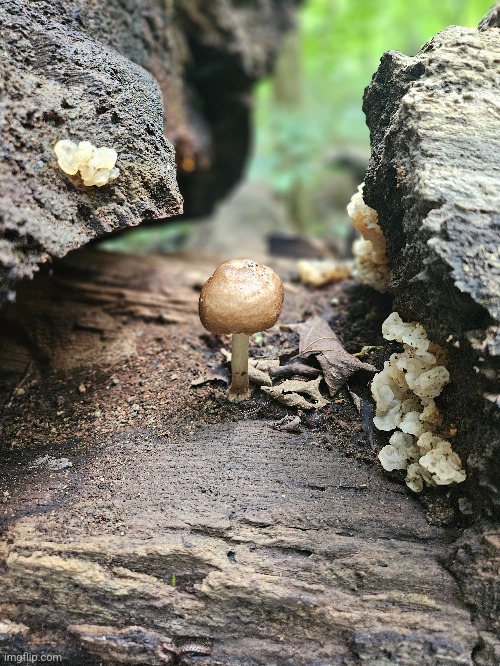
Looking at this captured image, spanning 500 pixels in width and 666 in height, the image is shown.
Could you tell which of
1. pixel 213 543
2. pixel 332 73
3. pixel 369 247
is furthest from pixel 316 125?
pixel 213 543

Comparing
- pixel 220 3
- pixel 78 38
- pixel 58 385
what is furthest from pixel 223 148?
pixel 58 385

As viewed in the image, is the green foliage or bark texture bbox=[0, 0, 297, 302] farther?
the green foliage

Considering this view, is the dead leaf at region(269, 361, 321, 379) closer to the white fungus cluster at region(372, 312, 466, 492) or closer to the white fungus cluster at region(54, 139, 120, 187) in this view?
the white fungus cluster at region(372, 312, 466, 492)

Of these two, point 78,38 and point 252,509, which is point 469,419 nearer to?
point 252,509

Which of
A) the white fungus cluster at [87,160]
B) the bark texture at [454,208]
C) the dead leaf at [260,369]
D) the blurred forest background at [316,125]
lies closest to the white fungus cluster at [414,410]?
the bark texture at [454,208]

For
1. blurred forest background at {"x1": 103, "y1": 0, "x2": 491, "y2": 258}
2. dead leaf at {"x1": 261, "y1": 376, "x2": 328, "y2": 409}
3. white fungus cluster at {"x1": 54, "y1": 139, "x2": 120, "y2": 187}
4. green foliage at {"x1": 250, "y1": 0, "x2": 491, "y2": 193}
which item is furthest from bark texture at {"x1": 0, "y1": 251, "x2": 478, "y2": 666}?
green foliage at {"x1": 250, "y1": 0, "x2": 491, "y2": 193}

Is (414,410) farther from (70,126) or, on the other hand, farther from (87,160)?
(70,126)

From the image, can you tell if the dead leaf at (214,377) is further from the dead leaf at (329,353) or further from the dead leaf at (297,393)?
the dead leaf at (329,353)
